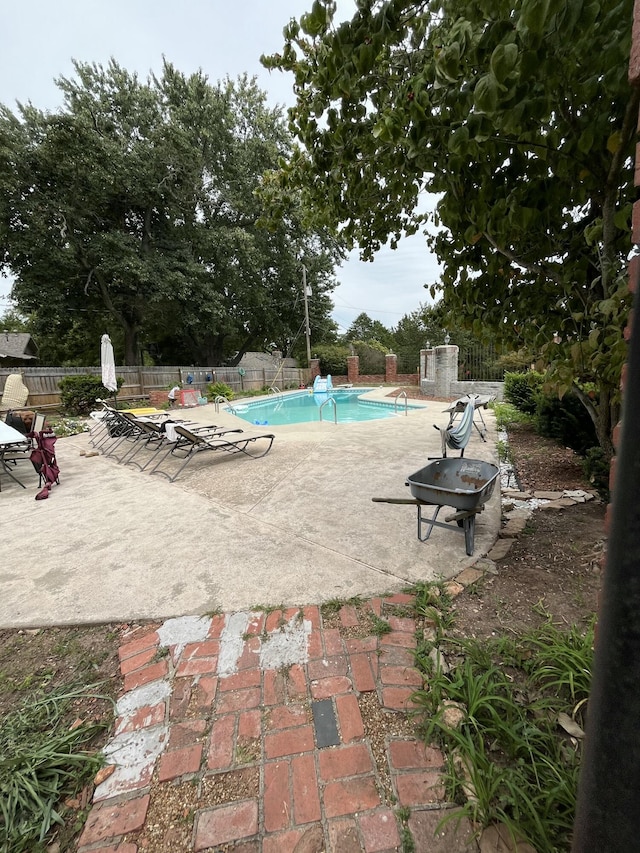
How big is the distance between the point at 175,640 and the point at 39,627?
3.06ft

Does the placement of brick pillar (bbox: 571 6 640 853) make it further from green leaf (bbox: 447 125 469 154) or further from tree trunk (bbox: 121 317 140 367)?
tree trunk (bbox: 121 317 140 367)

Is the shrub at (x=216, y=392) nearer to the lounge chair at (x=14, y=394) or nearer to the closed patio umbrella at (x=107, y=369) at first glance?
the closed patio umbrella at (x=107, y=369)

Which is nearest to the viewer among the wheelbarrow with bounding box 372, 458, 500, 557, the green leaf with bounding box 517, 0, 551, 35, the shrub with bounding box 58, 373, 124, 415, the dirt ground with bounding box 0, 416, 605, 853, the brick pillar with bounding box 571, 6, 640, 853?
the brick pillar with bounding box 571, 6, 640, 853

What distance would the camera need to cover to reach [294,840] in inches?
45.8

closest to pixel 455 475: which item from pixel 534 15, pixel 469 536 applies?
pixel 469 536

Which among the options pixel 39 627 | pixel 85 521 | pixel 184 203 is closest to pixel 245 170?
pixel 184 203

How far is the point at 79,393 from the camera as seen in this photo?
1184 centimetres

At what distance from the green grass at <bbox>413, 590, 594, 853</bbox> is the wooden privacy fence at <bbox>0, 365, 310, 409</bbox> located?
48.7 ft

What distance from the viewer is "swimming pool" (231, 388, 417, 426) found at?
44.8 ft

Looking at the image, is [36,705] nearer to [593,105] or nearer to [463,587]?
[463,587]

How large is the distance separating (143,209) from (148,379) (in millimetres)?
9271

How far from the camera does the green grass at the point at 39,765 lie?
1222mm

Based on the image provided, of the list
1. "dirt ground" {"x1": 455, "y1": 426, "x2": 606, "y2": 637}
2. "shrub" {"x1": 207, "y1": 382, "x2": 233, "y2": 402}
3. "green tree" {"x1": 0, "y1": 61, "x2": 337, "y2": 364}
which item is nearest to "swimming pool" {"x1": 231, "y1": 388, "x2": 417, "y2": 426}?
"shrub" {"x1": 207, "y1": 382, "x2": 233, "y2": 402}

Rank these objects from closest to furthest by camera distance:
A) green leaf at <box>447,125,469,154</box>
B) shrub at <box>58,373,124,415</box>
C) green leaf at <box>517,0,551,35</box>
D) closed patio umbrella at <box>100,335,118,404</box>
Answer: green leaf at <box>517,0,551,35</box>, green leaf at <box>447,125,469,154</box>, closed patio umbrella at <box>100,335,118,404</box>, shrub at <box>58,373,124,415</box>
